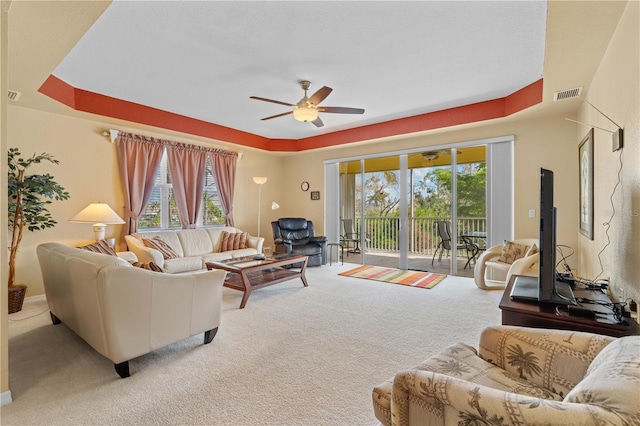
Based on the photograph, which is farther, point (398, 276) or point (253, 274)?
point (398, 276)

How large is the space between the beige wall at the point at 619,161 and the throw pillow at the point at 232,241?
499cm

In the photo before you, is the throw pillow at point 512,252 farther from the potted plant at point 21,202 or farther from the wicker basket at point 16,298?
the wicker basket at point 16,298

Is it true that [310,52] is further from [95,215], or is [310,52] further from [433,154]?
[433,154]

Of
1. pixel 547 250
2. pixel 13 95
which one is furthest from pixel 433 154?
pixel 13 95

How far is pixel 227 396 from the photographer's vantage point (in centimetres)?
189

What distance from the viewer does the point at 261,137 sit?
6.70m

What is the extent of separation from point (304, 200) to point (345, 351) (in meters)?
5.02

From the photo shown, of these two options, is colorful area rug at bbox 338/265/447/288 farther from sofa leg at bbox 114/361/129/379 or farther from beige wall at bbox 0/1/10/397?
beige wall at bbox 0/1/10/397

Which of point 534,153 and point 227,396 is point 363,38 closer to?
point 227,396

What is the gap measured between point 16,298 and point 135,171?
88.6 inches

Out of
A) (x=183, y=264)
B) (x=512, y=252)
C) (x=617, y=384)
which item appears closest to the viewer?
(x=617, y=384)

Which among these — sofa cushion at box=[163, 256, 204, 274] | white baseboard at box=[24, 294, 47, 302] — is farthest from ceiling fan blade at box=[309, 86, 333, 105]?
white baseboard at box=[24, 294, 47, 302]

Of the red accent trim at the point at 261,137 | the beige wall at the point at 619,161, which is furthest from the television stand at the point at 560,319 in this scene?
the red accent trim at the point at 261,137

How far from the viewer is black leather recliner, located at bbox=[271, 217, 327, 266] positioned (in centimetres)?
570
